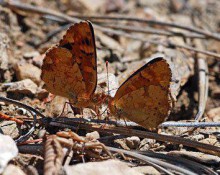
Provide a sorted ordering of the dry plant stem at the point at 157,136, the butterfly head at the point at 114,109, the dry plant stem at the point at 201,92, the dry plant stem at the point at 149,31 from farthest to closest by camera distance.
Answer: the dry plant stem at the point at 149,31 < the butterfly head at the point at 114,109 < the dry plant stem at the point at 201,92 < the dry plant stem at the point at 157,136

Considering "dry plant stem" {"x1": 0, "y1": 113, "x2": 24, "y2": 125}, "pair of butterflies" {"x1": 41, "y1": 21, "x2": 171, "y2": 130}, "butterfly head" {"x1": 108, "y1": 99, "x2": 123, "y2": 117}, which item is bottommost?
"dry plant stem" {"x1": 0, "y1": 113, "x2": 24, "y2": 125}

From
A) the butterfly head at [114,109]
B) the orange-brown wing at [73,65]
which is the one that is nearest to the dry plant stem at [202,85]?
the butterfly head at [114,109]

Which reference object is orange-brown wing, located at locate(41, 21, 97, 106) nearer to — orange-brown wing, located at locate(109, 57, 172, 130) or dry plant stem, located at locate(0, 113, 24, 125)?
orange-brown wing, located at locate(109, 57, 172, 130)

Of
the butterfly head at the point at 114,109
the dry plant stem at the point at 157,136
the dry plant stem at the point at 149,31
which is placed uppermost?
the dry plant stem at the point at 149,31

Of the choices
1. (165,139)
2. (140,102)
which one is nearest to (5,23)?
(140,102)

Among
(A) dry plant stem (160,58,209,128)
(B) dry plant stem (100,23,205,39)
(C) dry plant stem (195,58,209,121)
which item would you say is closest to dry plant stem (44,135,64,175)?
(A) dry plant stem (160,58,209,128)

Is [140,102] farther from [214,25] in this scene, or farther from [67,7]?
[214,25]

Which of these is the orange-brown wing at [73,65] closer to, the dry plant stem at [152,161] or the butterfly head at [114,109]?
the butterfly head at [114,109]
